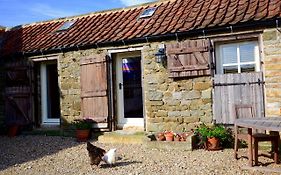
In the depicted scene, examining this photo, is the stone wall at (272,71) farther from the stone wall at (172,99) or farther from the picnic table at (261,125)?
the picnic table at (261,125)

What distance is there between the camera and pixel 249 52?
8.27 meters

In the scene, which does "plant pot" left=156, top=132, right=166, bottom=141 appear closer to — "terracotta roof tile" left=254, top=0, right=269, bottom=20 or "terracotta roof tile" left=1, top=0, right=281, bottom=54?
"terracotta roof tile" left=1, top=0, right=281, bottom=54

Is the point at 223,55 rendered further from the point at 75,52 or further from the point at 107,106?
the point at 75,52

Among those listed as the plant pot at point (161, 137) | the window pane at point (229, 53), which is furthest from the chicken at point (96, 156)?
the window pane at point (229, 53)

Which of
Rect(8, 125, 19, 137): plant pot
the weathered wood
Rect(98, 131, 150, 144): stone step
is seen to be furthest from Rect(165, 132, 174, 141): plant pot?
Rect(8, 125, 19, 137): plant pot

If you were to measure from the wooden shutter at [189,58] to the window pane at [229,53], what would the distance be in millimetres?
414

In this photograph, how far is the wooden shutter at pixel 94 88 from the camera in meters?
9.84

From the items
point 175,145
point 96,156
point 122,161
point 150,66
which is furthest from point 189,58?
point 96,156

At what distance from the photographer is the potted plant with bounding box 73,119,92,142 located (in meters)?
9.68

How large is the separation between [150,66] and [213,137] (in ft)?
8.71

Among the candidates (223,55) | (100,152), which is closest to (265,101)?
(223,55)

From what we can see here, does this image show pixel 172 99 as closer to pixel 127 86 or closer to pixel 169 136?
pixel 169 136

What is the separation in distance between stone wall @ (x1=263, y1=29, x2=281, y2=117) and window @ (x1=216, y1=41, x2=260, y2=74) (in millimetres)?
351

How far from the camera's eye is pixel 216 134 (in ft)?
→ 25.1
